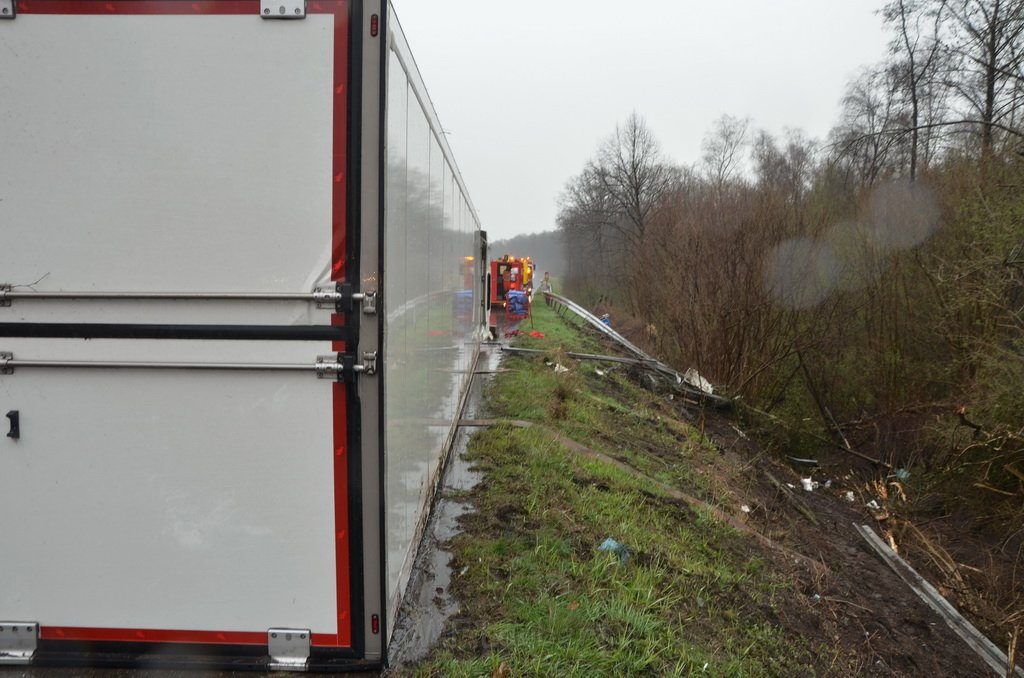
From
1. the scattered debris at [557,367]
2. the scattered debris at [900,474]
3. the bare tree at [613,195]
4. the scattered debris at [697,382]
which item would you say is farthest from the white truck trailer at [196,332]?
the bare tree at [613,195]

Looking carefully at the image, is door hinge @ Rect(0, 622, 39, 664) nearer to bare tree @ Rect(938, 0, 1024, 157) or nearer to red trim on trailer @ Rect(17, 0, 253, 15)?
red trim on trailer @ Rect(17, 0, 253, 15)

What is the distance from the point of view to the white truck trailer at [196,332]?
8.10 ft

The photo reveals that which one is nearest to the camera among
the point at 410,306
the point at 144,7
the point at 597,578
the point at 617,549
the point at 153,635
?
the point at 144,7

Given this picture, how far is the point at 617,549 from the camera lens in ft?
14.5

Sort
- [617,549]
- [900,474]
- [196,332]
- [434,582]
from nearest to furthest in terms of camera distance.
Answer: [196,332], [434,582], [617,549], [900,474]

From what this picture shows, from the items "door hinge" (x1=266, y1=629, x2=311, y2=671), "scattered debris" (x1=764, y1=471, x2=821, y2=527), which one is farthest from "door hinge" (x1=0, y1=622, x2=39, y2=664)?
"scattered debris" (x1=764, y1=471, x2=821, y2=527)

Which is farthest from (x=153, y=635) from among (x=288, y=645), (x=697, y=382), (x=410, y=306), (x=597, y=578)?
(x=697, y=382)

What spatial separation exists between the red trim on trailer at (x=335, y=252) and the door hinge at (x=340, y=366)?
42 millimetres

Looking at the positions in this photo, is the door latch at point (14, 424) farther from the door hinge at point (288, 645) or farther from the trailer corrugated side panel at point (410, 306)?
the trailer corrugated side panel at point (410, 306)

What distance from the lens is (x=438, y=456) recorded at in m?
5.32

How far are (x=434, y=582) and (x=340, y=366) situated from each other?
6.13ft

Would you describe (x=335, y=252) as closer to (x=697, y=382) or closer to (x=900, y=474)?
(x=697, y=382)

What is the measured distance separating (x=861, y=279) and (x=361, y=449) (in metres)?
13.6

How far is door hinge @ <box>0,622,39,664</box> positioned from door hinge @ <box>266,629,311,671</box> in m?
0.95
